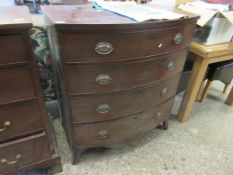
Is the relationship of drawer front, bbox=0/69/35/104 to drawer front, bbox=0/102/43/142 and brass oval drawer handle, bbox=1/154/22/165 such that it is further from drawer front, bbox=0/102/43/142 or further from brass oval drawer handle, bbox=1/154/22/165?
brass oval drawer handle, bbox=1/154/22/165

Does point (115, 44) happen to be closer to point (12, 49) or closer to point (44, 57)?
point (12, 49)

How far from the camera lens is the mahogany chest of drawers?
767 mm

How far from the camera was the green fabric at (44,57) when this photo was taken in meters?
1.26

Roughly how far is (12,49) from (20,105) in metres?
0.26

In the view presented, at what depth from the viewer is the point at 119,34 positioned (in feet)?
2.58

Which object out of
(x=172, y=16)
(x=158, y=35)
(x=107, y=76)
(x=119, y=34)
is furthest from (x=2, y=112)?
(x=172, y=16)

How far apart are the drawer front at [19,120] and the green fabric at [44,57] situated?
0.50m

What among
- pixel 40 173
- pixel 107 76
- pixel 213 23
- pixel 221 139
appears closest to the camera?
pixel 107 76

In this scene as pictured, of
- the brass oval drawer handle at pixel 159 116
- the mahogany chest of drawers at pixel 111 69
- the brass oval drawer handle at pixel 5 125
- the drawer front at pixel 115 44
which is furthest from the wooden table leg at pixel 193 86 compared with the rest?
the brass oval drawer handle at pixel 5 125

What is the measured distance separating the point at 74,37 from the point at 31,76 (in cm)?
23

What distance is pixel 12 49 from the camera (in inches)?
26.5

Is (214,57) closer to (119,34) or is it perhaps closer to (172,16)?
(172,16)

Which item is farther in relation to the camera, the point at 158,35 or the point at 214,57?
the point at 214,57

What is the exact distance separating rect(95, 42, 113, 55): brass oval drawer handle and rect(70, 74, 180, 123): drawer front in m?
0.23
